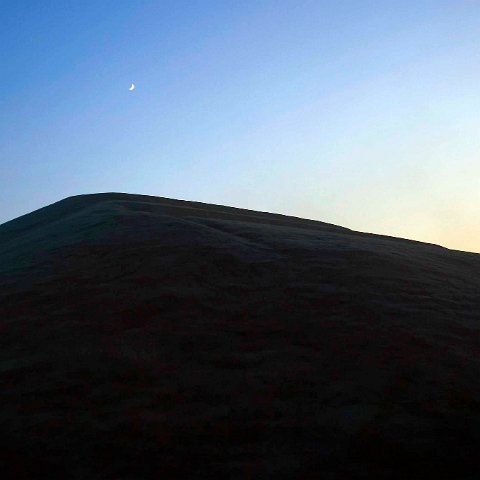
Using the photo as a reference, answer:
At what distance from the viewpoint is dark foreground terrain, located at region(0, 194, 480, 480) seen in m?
1.09

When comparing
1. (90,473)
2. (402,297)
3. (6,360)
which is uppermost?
(402,297)

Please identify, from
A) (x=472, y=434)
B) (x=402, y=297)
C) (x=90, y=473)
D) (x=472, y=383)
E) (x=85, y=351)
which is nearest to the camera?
(x=90, y=473)

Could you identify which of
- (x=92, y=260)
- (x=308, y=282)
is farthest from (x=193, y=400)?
(x=92, y=260)

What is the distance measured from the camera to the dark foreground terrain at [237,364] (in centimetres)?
109

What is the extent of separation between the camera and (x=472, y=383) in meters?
1.33

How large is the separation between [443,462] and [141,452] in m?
0.56

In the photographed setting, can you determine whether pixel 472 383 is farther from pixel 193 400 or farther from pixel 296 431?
pixel 193 400

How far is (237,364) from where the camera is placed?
1399 mm

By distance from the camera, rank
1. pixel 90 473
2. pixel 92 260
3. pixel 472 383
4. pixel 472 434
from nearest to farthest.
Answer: pixel 90 473
pixel 472 434
pixel 472 383
pixel 92 260

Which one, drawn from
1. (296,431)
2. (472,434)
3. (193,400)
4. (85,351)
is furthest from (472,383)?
(85,351)

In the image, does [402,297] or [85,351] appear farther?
[402,297]

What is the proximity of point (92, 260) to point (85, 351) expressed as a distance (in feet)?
2.67

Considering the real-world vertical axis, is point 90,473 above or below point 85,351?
below

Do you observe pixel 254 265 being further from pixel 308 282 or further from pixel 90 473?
pixel 90 473
